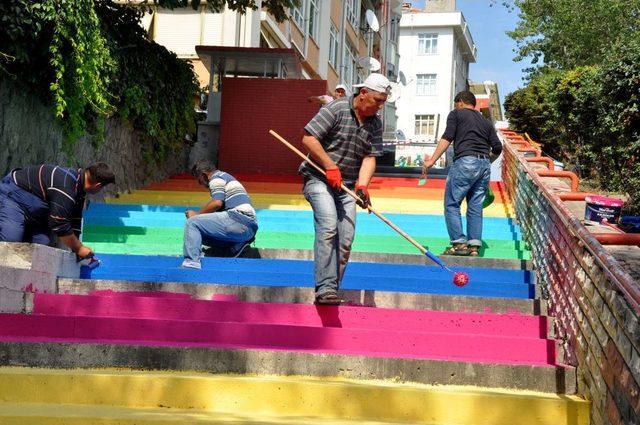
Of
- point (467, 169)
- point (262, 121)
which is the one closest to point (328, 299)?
point (467, 169)

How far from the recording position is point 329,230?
6.16 meters

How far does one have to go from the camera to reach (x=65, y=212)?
7148 millimetres

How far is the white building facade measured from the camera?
66188mm

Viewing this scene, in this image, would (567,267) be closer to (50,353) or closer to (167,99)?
(50,353)

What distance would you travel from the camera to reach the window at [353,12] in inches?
1329

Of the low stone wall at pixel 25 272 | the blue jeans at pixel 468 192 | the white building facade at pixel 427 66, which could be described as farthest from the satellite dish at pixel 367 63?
the white building facade at pixel 427 66

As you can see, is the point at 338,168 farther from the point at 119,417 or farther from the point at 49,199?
the point at 119,417

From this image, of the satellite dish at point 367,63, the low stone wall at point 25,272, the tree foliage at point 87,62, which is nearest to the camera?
the low stone wall at point 25,272

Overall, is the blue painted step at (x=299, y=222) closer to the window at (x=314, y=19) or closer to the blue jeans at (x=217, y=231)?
the blue jeans at (x=217, y=231)

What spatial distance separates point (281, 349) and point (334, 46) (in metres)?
26.5

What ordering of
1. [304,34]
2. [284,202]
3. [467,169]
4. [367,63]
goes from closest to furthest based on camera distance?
[467,169]
[284,202]
[304,34]
[367,63]

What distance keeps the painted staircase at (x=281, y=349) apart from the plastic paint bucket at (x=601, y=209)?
2.69 ft

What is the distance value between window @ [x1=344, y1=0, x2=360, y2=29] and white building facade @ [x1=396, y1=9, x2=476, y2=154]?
30302 millimetres

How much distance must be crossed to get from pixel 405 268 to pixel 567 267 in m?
2.18
